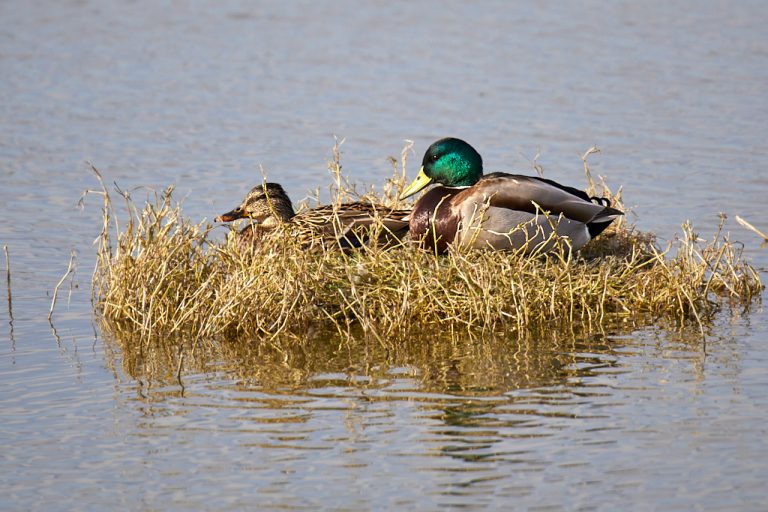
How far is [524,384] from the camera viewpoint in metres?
7.12

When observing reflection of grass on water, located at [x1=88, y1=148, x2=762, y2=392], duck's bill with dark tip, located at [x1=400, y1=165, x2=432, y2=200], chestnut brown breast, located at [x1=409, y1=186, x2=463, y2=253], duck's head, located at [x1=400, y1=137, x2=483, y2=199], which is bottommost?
reflection of grass on water, located at [x1=88, y1=148, x2=762, y2=392]

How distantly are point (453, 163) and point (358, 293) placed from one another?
54.1 inches

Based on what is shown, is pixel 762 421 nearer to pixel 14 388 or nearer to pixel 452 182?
pixel 452 182

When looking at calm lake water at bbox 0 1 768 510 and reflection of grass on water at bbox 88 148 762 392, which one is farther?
reflection of grass on water at bbox 88 148 762 392

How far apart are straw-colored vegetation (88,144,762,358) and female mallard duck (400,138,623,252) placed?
5.9 inches

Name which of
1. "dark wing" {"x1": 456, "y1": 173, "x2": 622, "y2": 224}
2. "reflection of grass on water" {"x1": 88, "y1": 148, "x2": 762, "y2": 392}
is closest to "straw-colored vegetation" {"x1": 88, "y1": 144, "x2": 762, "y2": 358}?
"reflection of grass on water" {"x1": 88, "y1": 148, "x2": 762, "y2": 392}

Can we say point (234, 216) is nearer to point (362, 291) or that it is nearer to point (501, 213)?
point (362, 291)

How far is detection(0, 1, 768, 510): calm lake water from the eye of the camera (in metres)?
5.95

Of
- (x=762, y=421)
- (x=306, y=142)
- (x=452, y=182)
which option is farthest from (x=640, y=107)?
(x=762, y=421)

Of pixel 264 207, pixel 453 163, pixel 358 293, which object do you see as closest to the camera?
pixel 358 293

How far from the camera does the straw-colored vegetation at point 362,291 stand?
8031 millimetres

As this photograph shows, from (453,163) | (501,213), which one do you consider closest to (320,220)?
(453,163)

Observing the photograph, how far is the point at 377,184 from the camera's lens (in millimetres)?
11898

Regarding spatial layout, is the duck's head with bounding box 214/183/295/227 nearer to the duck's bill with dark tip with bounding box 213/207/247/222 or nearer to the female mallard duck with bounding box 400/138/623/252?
the duck's bill with dark tip with bounding box 213/207/247/222
